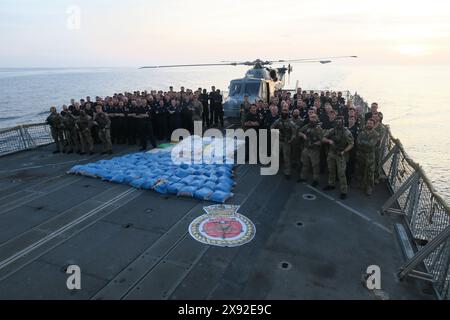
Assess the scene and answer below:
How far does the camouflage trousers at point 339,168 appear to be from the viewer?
8234mm

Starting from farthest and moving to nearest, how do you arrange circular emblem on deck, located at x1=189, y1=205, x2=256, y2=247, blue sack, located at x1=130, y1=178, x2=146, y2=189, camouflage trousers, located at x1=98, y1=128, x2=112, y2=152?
1. camouflage trousers, located at x1=98, y1=128, x2=112, y2=152
2. blue sack, located at x1=130, y1=178, x2=146, y2=189
3. circular emblem on deck, located at x1=189, y1=205, x2=256, y2=247

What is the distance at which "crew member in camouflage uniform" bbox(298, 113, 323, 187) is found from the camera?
873 cm

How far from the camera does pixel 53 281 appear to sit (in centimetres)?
515

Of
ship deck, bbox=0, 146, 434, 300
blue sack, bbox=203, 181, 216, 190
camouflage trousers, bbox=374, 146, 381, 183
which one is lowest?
ship deck, bbox=0, 146, 434, 300

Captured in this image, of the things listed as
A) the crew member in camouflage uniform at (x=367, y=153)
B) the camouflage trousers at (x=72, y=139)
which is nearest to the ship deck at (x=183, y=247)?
the crew member in camouflage uniform at (x=367, y=153)

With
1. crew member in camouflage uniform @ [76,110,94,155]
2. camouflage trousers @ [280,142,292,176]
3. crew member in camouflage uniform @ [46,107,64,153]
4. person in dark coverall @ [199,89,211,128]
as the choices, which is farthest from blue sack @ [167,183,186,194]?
person in dark coverall @ [199,89,211,128]

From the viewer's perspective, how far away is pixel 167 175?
924 cm

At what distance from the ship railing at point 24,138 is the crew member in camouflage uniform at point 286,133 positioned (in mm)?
10132

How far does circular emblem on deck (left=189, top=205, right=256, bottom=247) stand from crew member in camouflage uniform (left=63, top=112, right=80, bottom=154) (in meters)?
7.54

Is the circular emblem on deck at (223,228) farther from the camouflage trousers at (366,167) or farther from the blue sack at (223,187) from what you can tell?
the camouflage trousers at (366,167)

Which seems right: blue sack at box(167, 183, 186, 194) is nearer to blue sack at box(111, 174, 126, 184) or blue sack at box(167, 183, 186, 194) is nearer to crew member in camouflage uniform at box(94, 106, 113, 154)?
blue sack at box(111, 174, 126, 184)

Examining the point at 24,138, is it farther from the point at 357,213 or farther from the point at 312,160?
the point at 357,213
